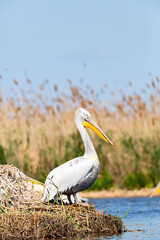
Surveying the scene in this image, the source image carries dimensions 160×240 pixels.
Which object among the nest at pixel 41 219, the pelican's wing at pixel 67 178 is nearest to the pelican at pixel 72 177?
the pelican's wing at pixel 67 178

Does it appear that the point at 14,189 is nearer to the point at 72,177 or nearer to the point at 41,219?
the point at 72,177

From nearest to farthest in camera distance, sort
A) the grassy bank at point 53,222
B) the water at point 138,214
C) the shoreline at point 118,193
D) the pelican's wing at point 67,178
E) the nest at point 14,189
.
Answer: the grassy bank at point 53,222
the water at point 138,214
the pelican's wing at point 67,178
the nest at point 14,189
the shoreline at point 118,193

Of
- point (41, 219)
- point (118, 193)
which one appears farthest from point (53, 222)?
point (118, 193)

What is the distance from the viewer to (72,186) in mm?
7586

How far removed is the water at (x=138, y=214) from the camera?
291 inches

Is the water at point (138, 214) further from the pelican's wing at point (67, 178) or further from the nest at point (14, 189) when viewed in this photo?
the nest at point (14, 189)

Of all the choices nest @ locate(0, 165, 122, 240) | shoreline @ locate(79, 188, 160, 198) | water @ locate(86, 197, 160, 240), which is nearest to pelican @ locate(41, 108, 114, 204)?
nest @ locate(0, 165, 122, 240)

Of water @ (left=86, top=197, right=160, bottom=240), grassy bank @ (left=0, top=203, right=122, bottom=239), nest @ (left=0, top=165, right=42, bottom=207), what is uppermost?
nest @ (left=0, top=165, right=42, bottom=207)

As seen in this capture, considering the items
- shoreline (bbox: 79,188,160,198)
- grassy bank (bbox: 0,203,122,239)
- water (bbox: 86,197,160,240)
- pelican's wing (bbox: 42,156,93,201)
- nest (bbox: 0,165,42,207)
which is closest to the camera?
grassy bank (bbox: 0,203,122,239)

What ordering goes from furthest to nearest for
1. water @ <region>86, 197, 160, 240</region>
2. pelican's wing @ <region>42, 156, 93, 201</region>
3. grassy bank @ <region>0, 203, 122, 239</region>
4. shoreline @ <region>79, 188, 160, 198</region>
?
shoreline @ <region>79, 188, 160, 198</region>, pelican's wing @ <region>42, 156, 93, 201</region>, water @ <region>86, 197, 160, 240</region>, grassy bank @ <region>0, 203, 122, 239</region>

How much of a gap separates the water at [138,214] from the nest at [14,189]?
1139 millimetres

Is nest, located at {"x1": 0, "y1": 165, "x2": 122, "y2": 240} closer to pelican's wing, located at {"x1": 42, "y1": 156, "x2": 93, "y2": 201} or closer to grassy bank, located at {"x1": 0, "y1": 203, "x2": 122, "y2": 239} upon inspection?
grassy bank, located at {"x1": 0, "y1": 203, "x2": 122, "y2": 239}

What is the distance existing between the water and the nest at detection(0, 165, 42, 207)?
1.14 meters

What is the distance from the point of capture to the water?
739cm
